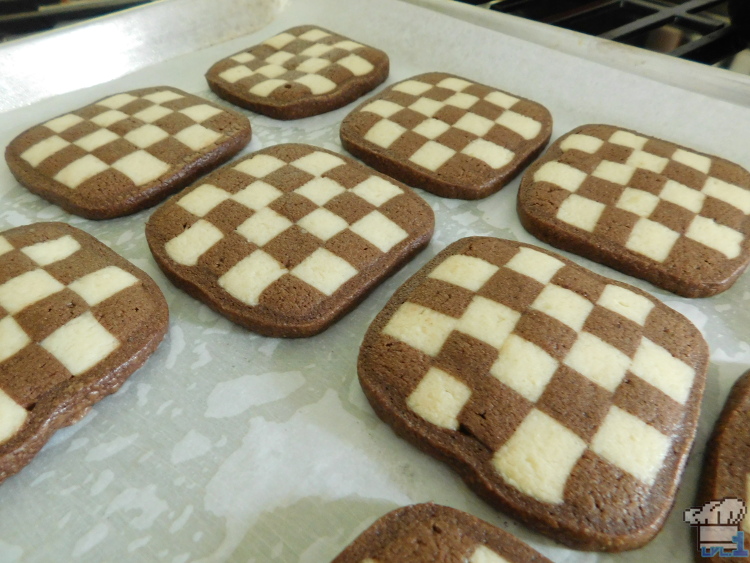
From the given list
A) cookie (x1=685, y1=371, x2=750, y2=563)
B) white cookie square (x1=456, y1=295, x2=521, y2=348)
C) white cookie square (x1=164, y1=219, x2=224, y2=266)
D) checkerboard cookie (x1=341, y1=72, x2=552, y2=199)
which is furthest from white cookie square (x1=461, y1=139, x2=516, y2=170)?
cookie (x1=685, y1=371, x2=750, y2=563)

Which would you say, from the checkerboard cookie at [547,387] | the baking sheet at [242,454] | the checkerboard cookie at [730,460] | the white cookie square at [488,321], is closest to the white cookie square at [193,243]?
the baking sheet at [242,454]

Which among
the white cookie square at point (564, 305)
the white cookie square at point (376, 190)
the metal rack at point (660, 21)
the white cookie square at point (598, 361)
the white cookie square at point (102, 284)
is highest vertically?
the metal rack at point (660, 21)

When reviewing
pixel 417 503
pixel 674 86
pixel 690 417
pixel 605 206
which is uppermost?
pixel 674 86

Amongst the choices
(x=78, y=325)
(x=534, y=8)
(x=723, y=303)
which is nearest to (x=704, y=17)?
(x=534, y=8)

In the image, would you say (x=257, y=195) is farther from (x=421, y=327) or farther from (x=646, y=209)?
(x=646, y=209)

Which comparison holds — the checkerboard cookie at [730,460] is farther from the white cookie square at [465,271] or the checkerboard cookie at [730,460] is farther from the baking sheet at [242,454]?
the white cookie square at [465,271]

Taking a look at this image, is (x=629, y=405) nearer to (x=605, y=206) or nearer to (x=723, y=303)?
(x=723, y=303)
